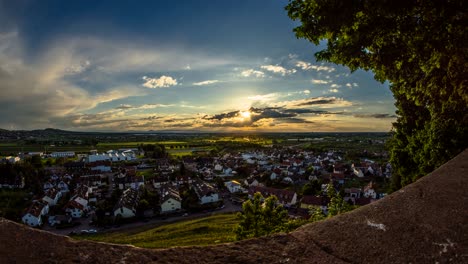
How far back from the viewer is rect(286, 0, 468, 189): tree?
7582 millimetres

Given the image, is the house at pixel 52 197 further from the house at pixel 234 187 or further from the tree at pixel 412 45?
the tree at pixel 412 45

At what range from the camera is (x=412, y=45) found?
8328 millimetres

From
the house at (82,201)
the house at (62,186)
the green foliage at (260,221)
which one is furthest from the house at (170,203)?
the green foliage at (260,221)

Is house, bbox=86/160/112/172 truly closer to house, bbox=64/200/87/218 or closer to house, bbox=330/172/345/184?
house, bbox=64/200/87/218

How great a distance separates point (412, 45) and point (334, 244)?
6.82 m

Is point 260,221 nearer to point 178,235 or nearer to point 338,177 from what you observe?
point 178,235

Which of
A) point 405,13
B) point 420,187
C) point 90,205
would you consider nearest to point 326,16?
point 405,13

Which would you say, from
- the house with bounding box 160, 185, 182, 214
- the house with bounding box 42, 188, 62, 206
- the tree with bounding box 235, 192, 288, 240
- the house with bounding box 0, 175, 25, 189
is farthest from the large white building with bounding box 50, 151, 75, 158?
the tree with bounding box 235, 192, 288, 240

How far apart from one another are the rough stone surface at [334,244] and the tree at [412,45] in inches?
192

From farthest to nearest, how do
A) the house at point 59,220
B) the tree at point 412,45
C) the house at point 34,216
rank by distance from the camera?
1. the house at point 59,220
2. the house at point 34,216
3. the tree at point 412,45

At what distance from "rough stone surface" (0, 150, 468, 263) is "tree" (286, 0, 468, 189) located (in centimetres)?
487

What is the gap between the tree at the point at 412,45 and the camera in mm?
7582

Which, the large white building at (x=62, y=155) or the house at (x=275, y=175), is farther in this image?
the large white building at (x=62, y=155)

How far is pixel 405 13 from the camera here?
25.6 ft
